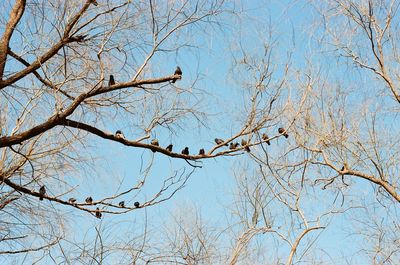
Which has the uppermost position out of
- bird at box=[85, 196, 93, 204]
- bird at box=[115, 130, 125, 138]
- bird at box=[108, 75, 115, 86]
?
bird at box=[108, 75, 115, 86]

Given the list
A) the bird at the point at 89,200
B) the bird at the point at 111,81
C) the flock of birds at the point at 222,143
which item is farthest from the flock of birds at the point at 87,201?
the bird at the point at 111,81

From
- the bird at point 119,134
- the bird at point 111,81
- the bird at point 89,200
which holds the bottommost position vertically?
the bird at point 89,200

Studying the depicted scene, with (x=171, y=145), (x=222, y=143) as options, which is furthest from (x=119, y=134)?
(x=222, y=143)

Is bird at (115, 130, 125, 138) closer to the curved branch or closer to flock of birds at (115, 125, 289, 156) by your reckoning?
flock of birds at (115, 125, 289, 156)

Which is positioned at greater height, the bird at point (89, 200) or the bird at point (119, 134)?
the bird at point (119, 134)

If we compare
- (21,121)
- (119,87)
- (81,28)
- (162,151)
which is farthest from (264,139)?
(21,121)

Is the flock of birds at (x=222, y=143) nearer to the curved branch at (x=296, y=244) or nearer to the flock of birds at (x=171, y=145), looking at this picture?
the flock of birds at (x=171, y=145)

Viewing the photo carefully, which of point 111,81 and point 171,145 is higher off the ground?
point 111,81

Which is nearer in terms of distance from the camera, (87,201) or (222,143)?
(222,143)

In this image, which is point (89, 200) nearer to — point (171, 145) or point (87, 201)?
point (87, 201)

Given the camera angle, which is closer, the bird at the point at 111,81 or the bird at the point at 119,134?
the bird at the point at 111,81

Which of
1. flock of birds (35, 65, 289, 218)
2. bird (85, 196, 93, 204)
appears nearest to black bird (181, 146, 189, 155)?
flock of birds (35, 65, 289, 218)

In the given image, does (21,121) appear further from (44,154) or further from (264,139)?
(264,139)

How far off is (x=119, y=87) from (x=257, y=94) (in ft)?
2.93
